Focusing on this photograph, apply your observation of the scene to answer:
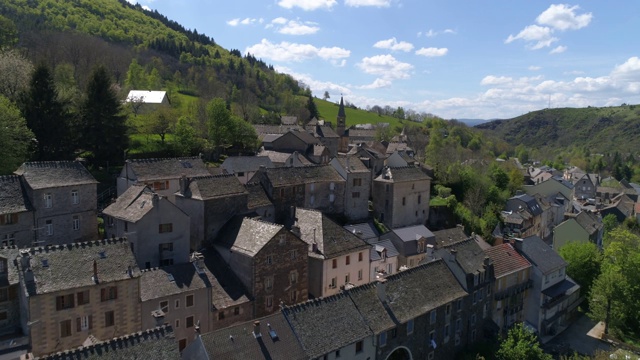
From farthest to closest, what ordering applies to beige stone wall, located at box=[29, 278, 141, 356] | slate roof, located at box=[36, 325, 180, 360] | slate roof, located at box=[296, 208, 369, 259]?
slate roof, located at box=[296, 208, 369, 259]
beige stone wall, located at box=[29, 278, 141, 356]
slate roof, located at box=[36, 325, 180, 360]

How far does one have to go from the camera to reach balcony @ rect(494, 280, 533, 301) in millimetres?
45197

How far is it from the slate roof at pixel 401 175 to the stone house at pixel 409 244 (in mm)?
9466

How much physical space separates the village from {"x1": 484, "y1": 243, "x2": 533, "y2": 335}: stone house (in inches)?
7.9

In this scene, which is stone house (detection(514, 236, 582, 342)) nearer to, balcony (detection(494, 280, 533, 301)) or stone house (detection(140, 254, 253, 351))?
balcony (detection(494, 280, 533, 301))

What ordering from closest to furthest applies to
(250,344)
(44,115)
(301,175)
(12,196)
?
(250,344)
(12,196)
(44,115)
(301,175)

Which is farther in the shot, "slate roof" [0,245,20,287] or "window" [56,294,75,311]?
"slate roof" [0,245,20,287]

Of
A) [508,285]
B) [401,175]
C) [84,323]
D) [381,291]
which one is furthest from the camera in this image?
[401,175]

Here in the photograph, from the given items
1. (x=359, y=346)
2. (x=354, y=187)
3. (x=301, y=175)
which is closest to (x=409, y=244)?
(x=354, y=187)

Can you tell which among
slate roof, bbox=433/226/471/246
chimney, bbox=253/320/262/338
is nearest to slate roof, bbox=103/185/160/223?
chimney, bbox=253/320/262/338

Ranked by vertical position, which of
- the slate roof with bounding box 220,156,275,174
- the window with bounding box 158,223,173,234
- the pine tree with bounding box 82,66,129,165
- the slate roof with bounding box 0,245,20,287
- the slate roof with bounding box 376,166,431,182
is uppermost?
the pine tree with bounding box 82,66,129,165

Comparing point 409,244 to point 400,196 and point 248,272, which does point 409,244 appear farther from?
point 248,272

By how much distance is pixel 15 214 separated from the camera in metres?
38.9

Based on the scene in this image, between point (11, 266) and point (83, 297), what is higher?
point (11, 266)

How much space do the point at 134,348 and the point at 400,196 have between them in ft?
148
